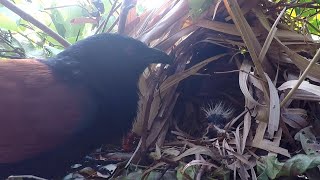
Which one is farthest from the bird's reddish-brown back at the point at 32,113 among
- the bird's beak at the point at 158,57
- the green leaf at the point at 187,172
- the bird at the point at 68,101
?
the green leaf at the point at 187,172

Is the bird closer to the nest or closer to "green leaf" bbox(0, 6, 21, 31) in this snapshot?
the nest

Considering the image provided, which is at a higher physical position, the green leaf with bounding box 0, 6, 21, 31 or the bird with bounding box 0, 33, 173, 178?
the green leaf with bounding box 0, 6, 21, 31

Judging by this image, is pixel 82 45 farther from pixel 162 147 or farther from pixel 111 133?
pixel 162 147

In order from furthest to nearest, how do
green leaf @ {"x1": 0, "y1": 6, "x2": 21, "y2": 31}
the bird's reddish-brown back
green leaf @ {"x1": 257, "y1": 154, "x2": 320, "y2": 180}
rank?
1. green leaf @ {"x1": 0, "y1": 6, "x2": 21, "y2": 31}
2. the bird's reddish-brown back
3. green leaf @ {"x1": 257, "y1": 154, "x2": 320, "y2": 180}

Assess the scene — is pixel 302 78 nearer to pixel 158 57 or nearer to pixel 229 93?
pixel 229 93

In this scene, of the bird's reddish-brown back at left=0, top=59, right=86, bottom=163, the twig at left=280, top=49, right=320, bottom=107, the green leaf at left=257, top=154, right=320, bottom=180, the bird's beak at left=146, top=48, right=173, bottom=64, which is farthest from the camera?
the bird's beak at left=146, top=48, right=173, bottom=64

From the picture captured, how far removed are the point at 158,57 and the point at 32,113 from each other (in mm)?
385

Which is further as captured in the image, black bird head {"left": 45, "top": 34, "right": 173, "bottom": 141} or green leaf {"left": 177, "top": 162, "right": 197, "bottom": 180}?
black bird head {"left": 45, "top": 34, "right": 173, "bottom": 141}

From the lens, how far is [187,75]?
1.21 metres

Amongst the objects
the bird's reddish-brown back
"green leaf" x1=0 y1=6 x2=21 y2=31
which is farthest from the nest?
"green leaf" x1=0 y1=6 x2=21 y2=31

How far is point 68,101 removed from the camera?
1142 millimetres

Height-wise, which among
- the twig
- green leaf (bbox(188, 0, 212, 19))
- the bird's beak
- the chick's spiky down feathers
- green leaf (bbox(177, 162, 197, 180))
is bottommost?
green leaf (bbox(177, 162, 197, 180))

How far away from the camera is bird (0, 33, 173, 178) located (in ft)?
3.58

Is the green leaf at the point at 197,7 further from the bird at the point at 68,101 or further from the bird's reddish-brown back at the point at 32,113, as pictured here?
the bird's reddish-brown back at the point at 32,113
